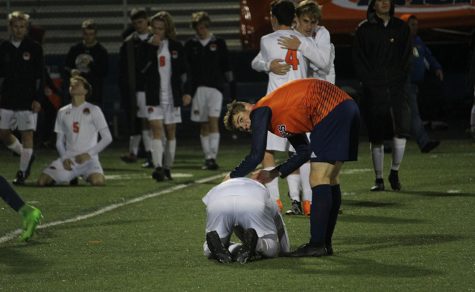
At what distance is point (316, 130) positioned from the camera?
9539mm

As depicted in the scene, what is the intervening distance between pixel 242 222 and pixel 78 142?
24.0 feet

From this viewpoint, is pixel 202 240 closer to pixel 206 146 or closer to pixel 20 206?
pixel 20 206

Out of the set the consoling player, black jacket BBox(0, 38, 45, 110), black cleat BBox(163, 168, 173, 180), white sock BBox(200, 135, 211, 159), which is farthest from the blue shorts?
white sock BBox(200, 135, 211, 159)

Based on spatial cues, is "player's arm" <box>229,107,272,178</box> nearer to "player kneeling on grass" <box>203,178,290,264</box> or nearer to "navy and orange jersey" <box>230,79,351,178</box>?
"navy and orange jersey" <box>230,79,351,178</box>

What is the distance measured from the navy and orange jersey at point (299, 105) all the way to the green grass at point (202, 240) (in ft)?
3.03

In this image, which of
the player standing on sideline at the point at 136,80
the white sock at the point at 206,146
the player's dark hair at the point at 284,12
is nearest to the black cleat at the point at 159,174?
the player standing on sideline at the point at 136,80

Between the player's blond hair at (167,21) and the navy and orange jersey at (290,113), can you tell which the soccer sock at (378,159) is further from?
the navy and orange jersey at (290,113)

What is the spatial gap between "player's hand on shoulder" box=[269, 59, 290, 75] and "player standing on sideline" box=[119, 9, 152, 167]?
497cm

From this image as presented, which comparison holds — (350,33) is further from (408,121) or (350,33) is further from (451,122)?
(408,121)

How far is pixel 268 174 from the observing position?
952 cm

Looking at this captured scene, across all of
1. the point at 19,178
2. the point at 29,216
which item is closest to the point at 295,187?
the point at 29,216

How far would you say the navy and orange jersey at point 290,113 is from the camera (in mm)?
9211

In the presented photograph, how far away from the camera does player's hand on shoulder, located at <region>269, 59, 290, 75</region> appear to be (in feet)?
40.5

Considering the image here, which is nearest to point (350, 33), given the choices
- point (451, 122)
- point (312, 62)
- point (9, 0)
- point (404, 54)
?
point (451, 122)
